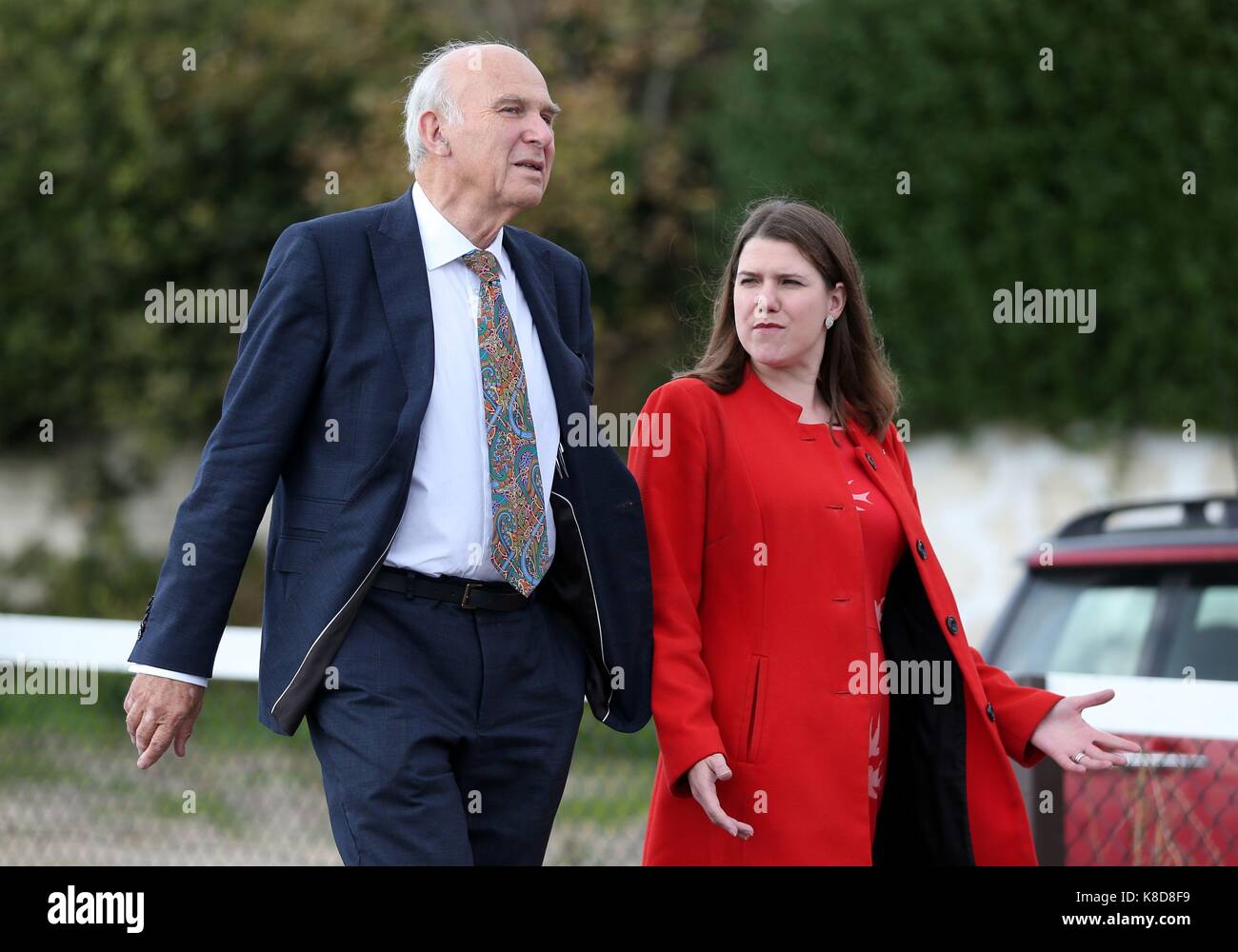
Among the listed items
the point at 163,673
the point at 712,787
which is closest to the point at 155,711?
the point at 163,673

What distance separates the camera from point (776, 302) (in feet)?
11.2

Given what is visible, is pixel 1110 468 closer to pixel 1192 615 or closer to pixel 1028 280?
pixel 1028 280

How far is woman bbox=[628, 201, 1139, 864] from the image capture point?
127 inches

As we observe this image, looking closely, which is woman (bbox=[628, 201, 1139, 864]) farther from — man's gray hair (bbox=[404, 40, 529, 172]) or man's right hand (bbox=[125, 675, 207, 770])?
man's right hand (bbox=[125, 675, 207, 770])

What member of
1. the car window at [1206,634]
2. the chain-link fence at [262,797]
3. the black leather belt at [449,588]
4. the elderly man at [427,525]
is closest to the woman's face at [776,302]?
the elderly man at [427,525]

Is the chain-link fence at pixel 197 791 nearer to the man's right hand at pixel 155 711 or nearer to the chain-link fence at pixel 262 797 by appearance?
the chain-link fence at pixel 262 797

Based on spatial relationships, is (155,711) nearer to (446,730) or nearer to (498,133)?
(446,730)

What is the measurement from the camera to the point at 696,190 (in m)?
12.2

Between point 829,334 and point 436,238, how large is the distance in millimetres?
986

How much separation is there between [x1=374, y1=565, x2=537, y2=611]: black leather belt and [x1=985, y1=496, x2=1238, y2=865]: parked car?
177 centimetres

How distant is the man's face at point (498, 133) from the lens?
3156mm

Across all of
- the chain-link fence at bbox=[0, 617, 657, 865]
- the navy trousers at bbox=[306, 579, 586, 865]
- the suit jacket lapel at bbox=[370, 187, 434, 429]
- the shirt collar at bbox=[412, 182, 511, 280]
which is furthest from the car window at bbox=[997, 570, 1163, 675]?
the chain-link fence at bbox=[0, 617, 657, 865]

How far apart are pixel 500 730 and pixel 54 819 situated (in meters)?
4.68
